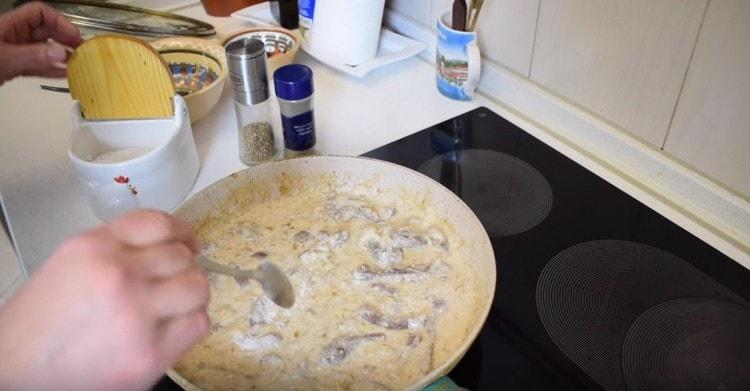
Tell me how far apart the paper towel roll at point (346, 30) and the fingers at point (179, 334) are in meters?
0.74

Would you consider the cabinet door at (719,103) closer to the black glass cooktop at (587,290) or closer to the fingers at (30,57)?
the black glass cooktop at (587,290)

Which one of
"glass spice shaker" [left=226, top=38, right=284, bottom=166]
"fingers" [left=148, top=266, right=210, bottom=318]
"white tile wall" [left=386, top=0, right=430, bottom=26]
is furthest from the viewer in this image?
"white tile wall" [left=386, top=0, right=430, bottom=26]

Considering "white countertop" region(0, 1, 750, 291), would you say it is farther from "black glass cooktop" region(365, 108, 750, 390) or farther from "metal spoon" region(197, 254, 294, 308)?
"metal spoon" region(197, 254, 294, 308)

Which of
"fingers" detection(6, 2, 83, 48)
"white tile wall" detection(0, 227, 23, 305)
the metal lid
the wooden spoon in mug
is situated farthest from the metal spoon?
"white tile wall" detection(0, 227, 23, 305)

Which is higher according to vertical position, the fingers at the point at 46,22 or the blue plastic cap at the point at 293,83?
the fingers at the point at 46,22

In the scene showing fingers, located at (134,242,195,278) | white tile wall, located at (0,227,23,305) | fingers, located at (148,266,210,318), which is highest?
fingers, located at (134,242,195,278)

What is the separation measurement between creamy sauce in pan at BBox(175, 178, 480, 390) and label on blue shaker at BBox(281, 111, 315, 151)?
10 centimetres

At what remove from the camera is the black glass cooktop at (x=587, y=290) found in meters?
0.62

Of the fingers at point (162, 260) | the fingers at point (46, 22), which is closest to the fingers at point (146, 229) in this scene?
the fingers at point (162, 260)

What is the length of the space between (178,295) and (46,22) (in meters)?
0.64

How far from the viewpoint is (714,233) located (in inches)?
30.7

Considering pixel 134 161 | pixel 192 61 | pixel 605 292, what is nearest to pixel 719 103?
pixel 605 292

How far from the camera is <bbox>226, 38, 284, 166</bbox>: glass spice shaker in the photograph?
81cm

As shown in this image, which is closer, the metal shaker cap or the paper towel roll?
the metal shaker cap
